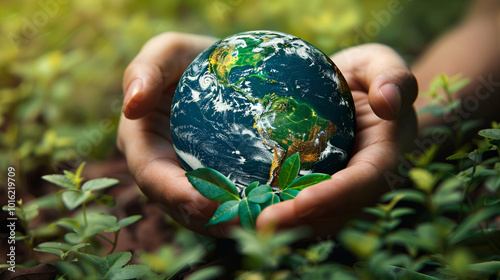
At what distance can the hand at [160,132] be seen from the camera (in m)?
1.61

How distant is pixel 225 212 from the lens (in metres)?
1.30

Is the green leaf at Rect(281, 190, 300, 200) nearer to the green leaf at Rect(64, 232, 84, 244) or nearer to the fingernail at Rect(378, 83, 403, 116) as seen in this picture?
the fingernail at Rect(378, 83, 403, 116)

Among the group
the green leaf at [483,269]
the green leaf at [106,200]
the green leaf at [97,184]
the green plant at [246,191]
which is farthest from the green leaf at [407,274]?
the green leaf at [106,200]

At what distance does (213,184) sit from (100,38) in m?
3.49

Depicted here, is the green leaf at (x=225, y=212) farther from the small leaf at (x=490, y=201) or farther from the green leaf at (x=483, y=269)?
the small leaf at (x=490, y=201)

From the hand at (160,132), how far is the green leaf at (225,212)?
192mm

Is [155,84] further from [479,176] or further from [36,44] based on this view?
[36,44]

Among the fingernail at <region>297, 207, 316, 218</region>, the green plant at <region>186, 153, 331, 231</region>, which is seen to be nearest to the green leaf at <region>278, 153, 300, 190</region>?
the green plant at <region>186, 153, 331, 231</region>

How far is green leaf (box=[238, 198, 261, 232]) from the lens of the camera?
1308 millimetres

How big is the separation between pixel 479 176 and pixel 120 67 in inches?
142

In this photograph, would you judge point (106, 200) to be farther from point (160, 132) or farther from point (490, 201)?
point (490, 201)

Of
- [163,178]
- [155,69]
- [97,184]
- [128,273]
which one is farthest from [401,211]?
[155,69]

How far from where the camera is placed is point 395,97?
161 centimetres

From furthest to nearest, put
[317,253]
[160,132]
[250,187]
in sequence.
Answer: [160,132], [250,187], [317,253]
